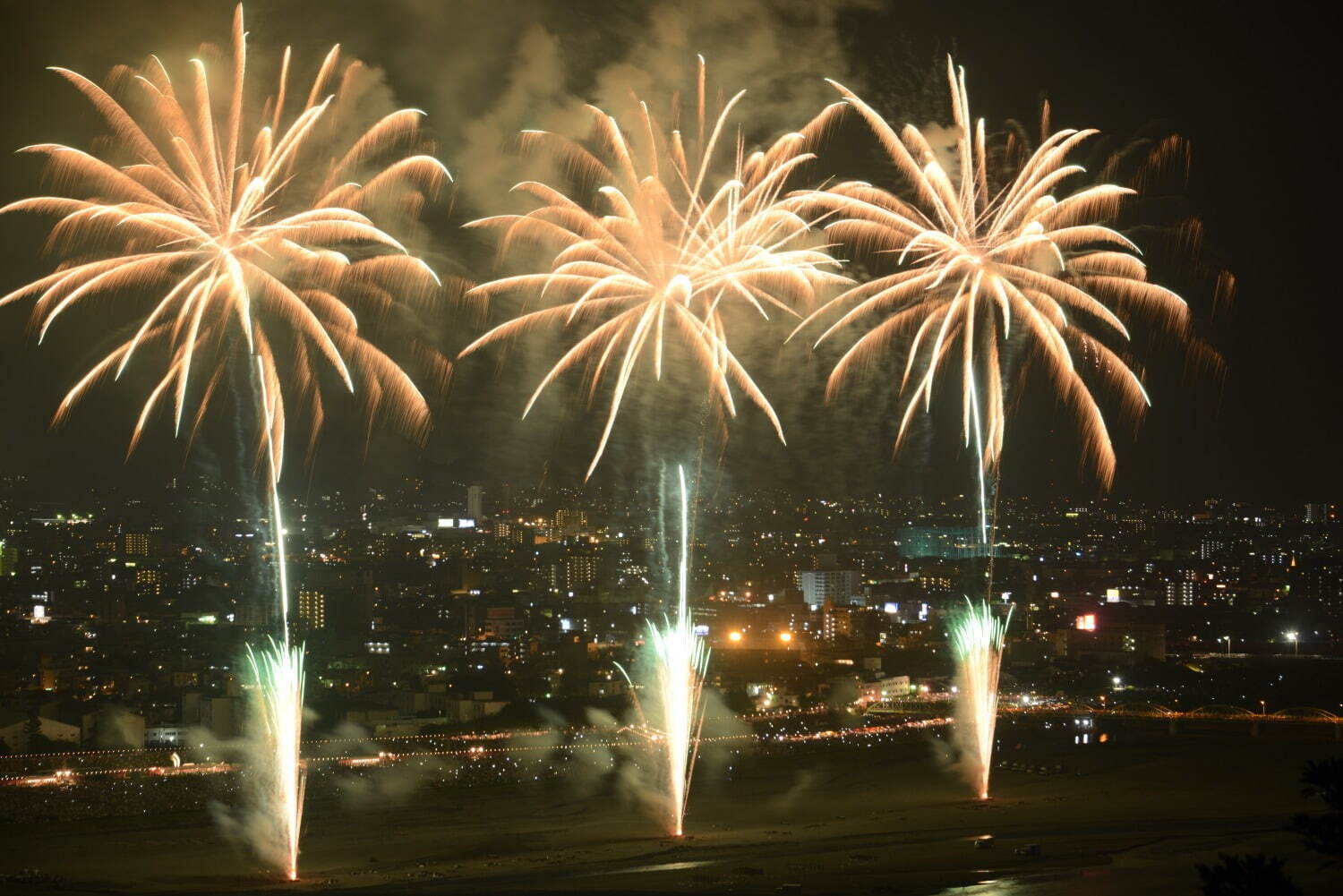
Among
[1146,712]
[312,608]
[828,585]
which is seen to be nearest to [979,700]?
[1146,712]

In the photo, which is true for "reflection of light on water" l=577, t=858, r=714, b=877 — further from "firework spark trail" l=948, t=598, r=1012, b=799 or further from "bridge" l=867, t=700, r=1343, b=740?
"bridge" l=867, t=700, r=1343, b=740

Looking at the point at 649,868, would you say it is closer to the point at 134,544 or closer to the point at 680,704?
the point at 680,704

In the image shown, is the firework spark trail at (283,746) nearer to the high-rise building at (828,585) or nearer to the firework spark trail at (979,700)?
the firework spark trail at (979,700)

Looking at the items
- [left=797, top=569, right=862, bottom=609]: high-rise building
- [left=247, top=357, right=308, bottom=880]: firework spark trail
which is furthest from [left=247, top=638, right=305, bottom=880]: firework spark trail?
[left=797, top=569, right=862, bottom=609]: high-rise building

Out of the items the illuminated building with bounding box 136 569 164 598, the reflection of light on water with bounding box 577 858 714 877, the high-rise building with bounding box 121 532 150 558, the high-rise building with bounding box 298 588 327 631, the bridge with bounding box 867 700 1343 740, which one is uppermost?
the high-rise building with bounding box 121 532 150 558

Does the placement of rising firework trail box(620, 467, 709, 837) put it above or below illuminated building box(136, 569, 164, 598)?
below

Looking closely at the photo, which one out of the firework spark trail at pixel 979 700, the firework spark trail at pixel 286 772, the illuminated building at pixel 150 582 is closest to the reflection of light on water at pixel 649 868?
the firework spark trail at pixel 286 772

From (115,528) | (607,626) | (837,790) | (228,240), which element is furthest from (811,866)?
(115,528)

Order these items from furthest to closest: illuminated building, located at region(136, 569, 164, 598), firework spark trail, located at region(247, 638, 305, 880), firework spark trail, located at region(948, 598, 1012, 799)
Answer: illuminated building, located at region(136, 569, 164, 598) → firework spark trail, located at region(948, 598, 1012, 799) → firework spark trail, located at region(247, 638, 305, 880)

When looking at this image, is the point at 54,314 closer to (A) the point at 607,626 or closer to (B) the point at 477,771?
(B) the point at 477,771
